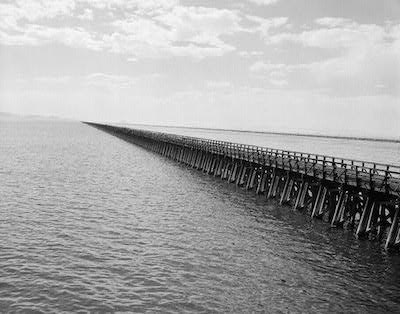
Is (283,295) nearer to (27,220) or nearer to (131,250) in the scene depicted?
(131,250)

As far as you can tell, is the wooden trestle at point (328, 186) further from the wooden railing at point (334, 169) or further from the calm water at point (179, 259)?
the calm water at point (179, 259)

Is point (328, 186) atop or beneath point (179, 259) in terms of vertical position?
atop

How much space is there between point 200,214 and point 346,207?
339 inches

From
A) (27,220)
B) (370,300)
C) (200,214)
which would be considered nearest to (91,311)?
(370,300)

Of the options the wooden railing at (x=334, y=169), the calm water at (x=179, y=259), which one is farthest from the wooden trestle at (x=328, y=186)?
the calm water at (x=179, y=259)

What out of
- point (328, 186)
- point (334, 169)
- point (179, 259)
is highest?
point (334, 169)

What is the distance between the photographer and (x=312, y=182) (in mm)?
27031

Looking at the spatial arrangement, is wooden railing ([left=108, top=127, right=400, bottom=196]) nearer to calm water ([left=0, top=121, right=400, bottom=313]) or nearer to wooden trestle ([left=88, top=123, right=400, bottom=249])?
wooden trestle ([left=88, top=123, right=400, bottom=249])

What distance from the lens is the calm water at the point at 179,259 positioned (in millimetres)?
12883

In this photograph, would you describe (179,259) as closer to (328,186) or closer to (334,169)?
(334,169)

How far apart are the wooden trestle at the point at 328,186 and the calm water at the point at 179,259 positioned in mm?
1129

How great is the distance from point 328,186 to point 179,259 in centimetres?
1230

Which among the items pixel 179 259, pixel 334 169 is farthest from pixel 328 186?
pixel 179 259

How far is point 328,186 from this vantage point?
25.1 m
